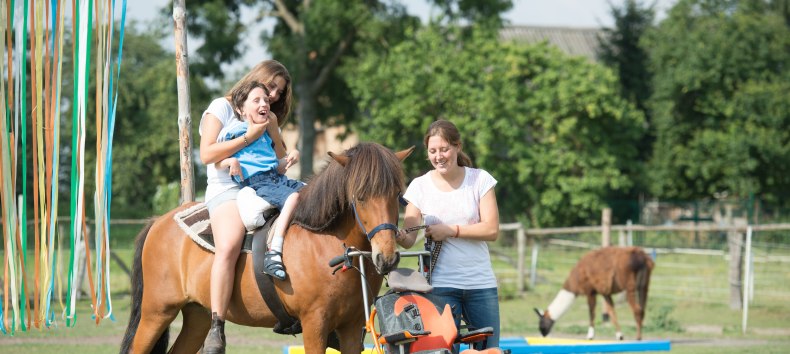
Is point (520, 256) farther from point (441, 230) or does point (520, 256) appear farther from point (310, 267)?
point (441, 230)

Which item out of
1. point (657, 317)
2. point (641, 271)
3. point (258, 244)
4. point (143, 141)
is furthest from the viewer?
point (143, 141)

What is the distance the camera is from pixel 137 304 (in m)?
6.75

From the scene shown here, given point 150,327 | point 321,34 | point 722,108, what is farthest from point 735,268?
point 722,108

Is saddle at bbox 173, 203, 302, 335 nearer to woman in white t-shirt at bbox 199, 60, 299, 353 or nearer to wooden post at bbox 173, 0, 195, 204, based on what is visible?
woman in white t-shirt at bbox 199, 60, 299, 353

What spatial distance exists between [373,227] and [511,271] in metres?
15.8

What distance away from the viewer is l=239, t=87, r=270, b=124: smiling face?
5.99m

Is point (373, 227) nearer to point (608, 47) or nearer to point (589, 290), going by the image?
point (589, 290)

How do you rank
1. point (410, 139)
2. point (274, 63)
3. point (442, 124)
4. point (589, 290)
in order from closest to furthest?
point (442, 124)
point (274, 63)
point (589, 290)
point (410, 139)

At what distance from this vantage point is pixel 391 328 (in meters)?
4.98

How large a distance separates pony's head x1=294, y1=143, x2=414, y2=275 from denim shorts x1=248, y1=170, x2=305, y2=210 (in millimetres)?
193

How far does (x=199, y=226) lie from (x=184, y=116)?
163cm

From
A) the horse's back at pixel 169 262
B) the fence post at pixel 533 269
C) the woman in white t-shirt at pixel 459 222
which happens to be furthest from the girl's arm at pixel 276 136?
the fence post at pixel 533 269

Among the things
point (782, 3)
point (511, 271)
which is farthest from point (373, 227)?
point (782, 3)

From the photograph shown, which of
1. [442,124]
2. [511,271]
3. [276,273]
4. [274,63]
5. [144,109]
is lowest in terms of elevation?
[511,271]
